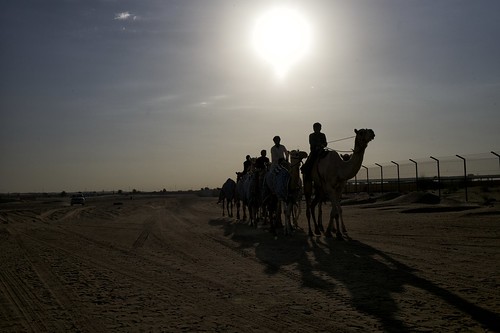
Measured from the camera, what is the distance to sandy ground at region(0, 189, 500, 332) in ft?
19.1

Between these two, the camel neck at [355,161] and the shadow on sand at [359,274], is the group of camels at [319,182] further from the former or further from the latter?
the shadow on sand at [359,274]

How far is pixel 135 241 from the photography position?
15.5m

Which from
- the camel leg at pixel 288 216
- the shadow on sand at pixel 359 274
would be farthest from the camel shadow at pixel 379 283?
the camel leg at pixel 288 216

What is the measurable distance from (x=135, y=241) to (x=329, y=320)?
10.8 metres

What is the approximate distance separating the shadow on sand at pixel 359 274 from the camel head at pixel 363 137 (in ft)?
9.35

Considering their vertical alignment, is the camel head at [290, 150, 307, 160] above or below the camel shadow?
above

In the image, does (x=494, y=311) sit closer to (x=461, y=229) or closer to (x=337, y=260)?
(x=337, y=260)

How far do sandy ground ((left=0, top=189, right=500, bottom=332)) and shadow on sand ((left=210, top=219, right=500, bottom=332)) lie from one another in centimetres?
2

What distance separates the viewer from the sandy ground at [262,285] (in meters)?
5.82

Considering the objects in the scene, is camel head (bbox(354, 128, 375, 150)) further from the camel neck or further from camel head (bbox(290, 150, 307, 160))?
camel head (bbox(290, 150, 307, 160))

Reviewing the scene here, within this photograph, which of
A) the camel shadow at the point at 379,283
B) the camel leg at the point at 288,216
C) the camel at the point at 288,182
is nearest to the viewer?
the camel shadow at the point at 379,283

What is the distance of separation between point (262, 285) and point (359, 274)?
6.18 ft

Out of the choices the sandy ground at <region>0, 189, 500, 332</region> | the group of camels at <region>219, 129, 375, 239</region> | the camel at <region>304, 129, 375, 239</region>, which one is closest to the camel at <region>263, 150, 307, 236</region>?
the group of camels at <region>219, 129, 375, 239</region>

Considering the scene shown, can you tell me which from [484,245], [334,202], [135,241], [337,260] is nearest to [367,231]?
[334,202]
